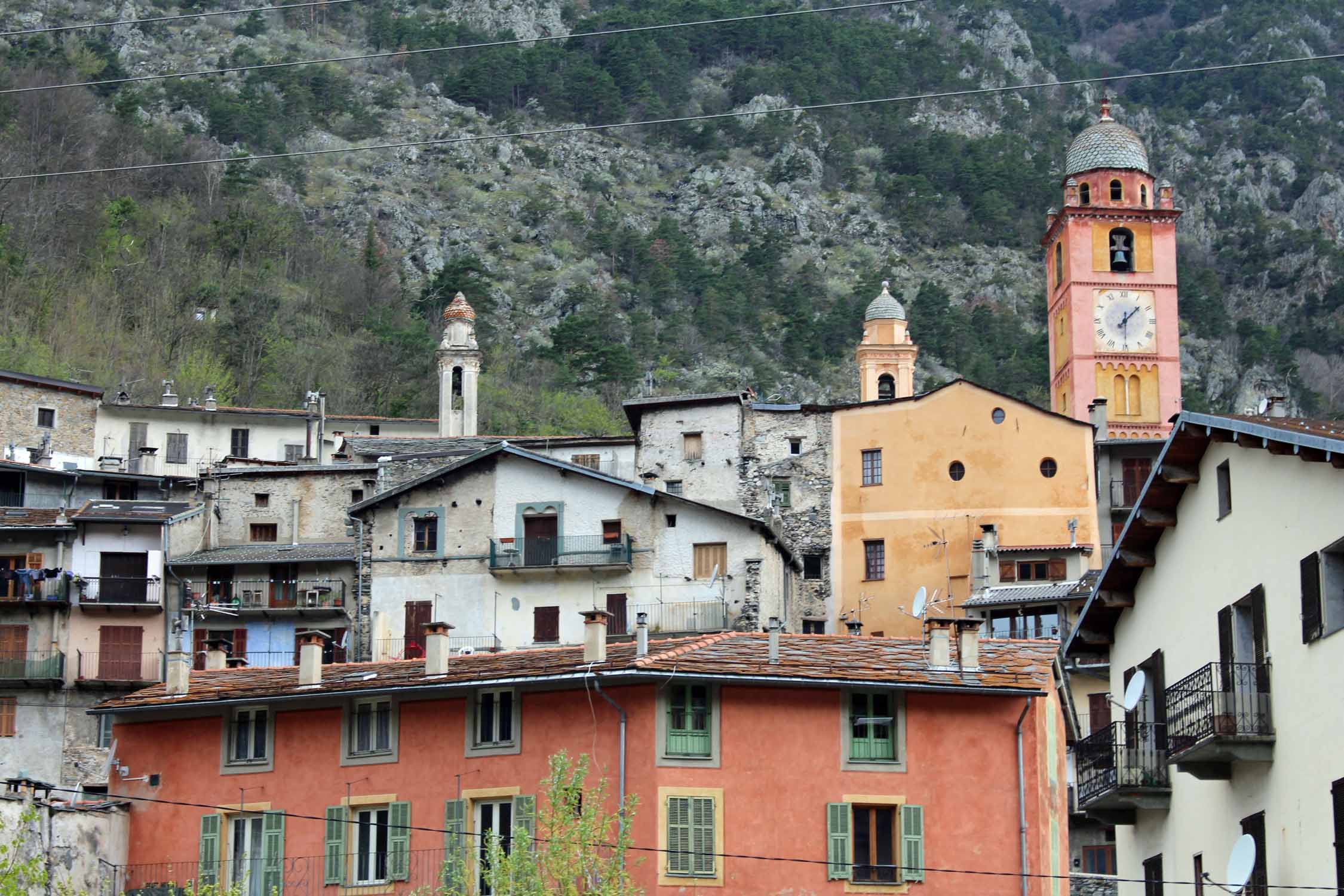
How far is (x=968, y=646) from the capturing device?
34375mm

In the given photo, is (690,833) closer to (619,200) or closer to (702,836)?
(702,836)

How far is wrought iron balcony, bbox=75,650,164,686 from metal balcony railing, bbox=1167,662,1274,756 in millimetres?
36568

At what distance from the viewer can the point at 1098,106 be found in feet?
523

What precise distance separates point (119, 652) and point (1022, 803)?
2969 cm

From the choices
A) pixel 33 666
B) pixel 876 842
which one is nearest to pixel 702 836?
pixel 876 842

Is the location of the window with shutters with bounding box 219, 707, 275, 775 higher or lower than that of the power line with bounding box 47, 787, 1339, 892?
higher

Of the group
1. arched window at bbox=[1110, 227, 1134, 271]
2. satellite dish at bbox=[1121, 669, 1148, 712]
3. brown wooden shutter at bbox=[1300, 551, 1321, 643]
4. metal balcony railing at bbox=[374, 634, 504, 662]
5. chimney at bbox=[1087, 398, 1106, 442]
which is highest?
arched window at bbox=[1110, 227, 1134, 271]

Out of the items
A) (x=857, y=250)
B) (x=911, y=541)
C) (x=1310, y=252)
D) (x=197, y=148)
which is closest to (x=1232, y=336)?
(x=1310, y=252)

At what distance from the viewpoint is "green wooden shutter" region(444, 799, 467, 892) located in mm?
33062

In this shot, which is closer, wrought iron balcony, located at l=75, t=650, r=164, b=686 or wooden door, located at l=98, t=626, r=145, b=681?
wrought iron balcony, located at l=75, t=650, r=164, b=686

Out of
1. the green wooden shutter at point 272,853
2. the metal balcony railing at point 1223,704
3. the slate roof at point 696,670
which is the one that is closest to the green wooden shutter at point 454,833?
the slate roof at point 696,670

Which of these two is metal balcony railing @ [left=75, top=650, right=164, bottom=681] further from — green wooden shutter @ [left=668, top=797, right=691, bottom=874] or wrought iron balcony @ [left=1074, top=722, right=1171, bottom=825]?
wrought iron balcony @ [left=1074, top=722, right=1171, bottom=825]

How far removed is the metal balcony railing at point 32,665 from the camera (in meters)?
53.5

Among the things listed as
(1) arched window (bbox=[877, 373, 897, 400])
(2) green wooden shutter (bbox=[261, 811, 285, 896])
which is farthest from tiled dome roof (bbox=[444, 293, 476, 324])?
(2) green wooden shutter (bbox=[261, 811, 285, 896])
